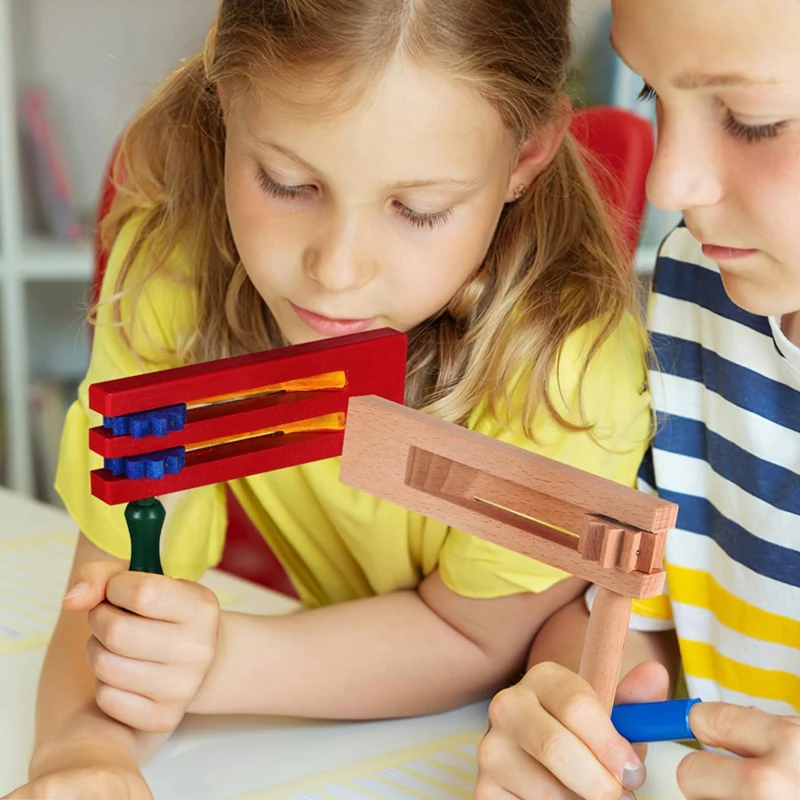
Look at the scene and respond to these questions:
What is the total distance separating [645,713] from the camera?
0.64 m

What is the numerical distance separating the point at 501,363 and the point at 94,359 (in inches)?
14.8

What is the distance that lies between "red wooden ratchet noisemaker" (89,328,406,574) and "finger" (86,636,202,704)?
0.26ft

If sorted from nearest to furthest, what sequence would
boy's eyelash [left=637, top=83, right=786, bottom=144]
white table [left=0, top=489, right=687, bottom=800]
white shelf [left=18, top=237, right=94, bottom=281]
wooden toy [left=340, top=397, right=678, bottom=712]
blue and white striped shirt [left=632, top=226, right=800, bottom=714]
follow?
wooden toy [left=340, top=397, right=678, bottom=712], boy's eyelash [left=637, top=83, right=786, bottom=144], white table [left=0, top=489, right=687, bottom=800], blue and white striped shirt [left=632, top=226, right=800, bottom=714], white shelf [left=18, top=237, right=94, bottom=281]

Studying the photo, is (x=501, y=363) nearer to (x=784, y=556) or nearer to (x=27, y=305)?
(x=784, y=556)

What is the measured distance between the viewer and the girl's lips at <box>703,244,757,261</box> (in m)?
0.73

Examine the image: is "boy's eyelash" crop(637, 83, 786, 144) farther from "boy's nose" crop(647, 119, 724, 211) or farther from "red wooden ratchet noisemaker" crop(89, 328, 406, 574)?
A: "red wooden ratchet noisemaker" crop(89, 328, 406, 574)

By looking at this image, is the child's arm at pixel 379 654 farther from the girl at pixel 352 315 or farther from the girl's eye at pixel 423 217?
the girl's eye at pixel 423 217

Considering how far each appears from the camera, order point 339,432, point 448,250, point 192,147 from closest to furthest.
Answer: point 339,432, point 448,250, point 192,147

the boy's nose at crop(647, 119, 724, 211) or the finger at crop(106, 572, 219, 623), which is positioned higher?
the boy's nose at crop(647, 119, 724, 211)

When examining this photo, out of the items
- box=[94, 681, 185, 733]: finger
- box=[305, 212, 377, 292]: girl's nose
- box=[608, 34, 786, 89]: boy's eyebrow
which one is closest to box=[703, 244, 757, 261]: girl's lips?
box=[608, 34, 786, 89]: boy's eyebrow

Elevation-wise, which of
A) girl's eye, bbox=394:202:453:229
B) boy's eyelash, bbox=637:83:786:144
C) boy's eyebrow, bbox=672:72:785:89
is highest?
boy's eyebrow, bbox=672:72:785:89

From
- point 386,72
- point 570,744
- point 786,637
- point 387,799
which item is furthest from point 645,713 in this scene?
point 386,72

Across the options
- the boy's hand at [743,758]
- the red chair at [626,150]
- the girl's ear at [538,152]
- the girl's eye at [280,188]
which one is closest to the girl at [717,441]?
the boy's hand at [743,758]

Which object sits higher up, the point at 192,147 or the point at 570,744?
the point at 192,147
